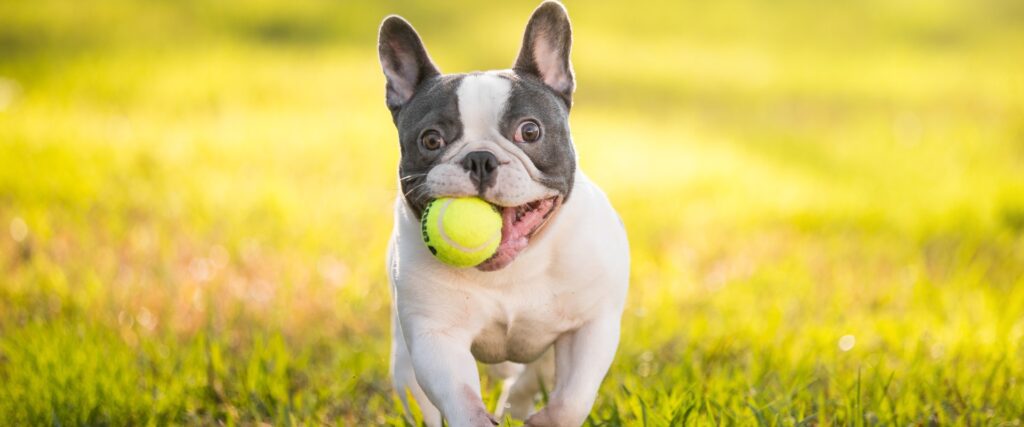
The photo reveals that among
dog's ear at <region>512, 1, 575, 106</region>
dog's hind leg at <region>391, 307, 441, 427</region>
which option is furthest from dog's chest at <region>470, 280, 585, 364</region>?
dog's ear at <region>512, 1, 575, 106</region>

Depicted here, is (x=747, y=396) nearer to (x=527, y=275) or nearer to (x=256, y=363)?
(x=527, y=275)

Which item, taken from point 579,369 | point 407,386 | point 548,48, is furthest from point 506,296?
point 548,48

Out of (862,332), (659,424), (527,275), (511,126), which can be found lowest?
(862,332)

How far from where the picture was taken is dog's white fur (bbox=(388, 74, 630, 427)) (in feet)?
11.5

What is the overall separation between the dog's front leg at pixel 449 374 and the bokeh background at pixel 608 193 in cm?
53

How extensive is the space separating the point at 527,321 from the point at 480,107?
2.37 feet

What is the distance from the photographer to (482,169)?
346 centimetres

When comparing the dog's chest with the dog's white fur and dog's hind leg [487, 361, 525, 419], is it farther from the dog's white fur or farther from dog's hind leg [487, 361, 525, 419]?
dog's hind leg [487, 361, 525, 419]

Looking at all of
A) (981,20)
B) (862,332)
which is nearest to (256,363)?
(862,332)

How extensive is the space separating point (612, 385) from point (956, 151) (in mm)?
6020

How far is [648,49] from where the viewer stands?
14.2 metres

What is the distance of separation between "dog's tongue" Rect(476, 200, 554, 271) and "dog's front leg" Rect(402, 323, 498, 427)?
0.27m

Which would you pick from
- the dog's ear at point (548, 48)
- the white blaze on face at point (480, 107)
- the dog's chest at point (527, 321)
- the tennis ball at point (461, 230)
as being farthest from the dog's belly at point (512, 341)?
the dog's ear at point (548, 48)

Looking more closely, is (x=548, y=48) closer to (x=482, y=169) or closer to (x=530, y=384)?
(x=482, y=169)
